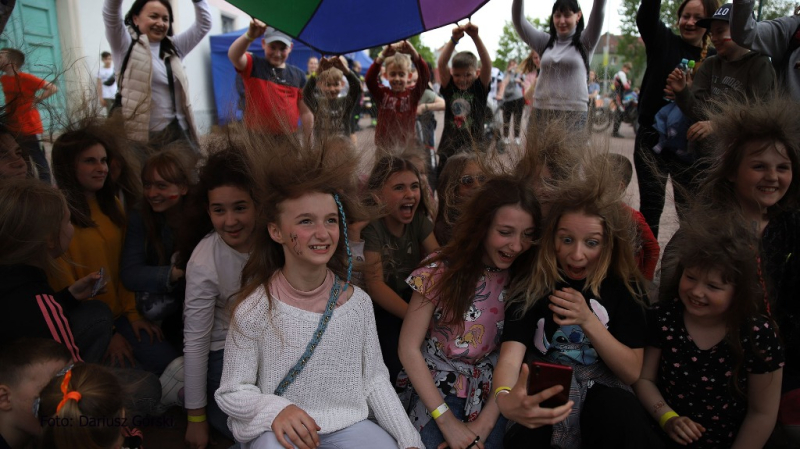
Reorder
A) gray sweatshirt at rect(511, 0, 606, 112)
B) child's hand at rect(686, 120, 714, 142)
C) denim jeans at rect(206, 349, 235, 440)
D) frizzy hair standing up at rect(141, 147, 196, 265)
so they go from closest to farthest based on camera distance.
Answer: denim jeans at rect(206, 349, 235, 440) < frizzy hair standing up at rect(141, 147, 196, 265) < child's hand at rect(686, 120, 714, 142) < gray sweatshirt at rect(511, 0, 606, 112)

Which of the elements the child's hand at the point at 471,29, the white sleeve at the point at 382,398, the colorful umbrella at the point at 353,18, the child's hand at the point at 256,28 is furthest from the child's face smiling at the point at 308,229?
the child's hand at the point at 471,29

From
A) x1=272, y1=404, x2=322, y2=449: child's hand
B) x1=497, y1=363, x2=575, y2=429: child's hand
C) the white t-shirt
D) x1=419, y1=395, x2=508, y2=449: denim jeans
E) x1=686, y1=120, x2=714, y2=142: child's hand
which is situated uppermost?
the white t-shirt

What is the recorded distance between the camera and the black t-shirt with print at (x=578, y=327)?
89.9 inches

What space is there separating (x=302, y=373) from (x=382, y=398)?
1.15 feet

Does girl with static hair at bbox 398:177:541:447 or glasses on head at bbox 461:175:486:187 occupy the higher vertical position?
glasses on head at bbox 461:175:486:187

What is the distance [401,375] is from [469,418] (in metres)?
0.44

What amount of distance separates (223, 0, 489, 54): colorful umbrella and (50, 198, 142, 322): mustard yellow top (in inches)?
60.7

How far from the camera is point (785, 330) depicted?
8.84ft

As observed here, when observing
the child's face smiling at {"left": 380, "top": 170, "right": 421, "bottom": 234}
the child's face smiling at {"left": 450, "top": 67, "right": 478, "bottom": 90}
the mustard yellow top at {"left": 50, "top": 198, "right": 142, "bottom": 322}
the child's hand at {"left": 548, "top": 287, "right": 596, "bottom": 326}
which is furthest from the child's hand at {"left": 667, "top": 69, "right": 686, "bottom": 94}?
the mustard yellow top at {"left": 50, "top": 198, "right": 142, "bottom": 322}

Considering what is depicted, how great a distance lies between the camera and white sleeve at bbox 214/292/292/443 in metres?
1.98

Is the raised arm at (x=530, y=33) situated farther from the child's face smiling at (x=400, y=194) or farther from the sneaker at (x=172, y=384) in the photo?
the sneaker at (x=172, y=384)

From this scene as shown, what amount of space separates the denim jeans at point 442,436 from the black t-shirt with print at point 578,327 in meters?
0.37

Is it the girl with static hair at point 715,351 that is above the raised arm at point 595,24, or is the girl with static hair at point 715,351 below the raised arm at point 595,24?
below

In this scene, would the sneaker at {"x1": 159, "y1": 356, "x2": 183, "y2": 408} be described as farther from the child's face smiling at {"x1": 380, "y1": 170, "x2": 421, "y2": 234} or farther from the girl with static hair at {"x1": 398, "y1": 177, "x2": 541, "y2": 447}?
the child's face smiling at {"x1": 380, "y1": 170, "x2": 421, "y2": 234}
